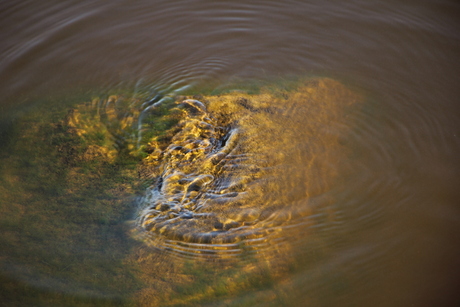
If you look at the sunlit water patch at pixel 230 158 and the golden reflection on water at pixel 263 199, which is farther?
the sunlit water patch at pixel 230 158

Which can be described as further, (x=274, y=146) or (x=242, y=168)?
(x=274, y=146)

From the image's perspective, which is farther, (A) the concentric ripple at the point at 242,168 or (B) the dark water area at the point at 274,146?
(A) the concentric ripple at the point at 242,168

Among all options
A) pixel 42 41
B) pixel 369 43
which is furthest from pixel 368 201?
pixel 42 41

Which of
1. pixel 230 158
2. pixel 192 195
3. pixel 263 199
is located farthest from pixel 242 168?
pixel 192 195

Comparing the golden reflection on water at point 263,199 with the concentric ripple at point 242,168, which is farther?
the concentric ripple at point 242,168

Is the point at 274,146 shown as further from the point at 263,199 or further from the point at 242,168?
the point at 263,199

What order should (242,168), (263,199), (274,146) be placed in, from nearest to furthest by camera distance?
(263,199) → (242,168) → (274,146)

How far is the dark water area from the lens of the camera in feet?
7.14

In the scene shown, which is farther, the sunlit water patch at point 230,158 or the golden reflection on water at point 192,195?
the sunlit water patch at point 230,158

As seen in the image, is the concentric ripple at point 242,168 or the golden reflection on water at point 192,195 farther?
Answer: the concentric ripple at point 242,168

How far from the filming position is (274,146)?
2984 millimetres

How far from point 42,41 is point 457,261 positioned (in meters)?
4.48

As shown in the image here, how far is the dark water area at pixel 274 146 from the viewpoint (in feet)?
7.14

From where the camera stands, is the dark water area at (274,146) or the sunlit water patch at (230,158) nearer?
the dark water area at (274,146)
